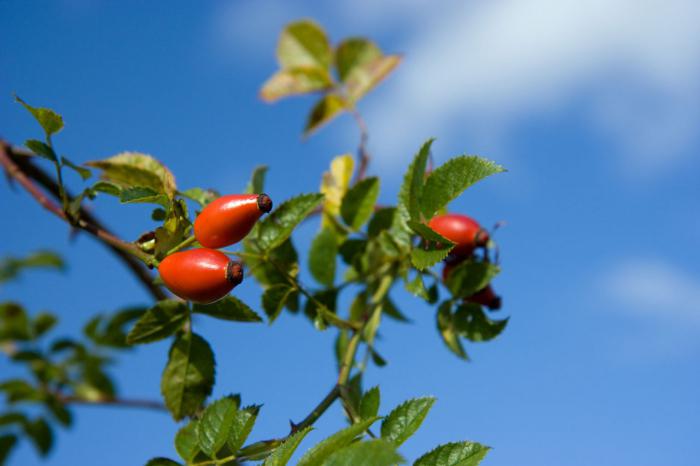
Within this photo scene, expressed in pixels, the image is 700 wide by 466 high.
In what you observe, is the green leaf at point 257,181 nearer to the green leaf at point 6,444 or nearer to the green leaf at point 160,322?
the green leaf at point 160,322

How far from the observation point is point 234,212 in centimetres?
158

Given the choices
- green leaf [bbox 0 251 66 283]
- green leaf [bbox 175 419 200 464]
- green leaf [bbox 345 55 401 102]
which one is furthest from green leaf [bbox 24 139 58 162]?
green leaf [bbox 0 251 66 283]

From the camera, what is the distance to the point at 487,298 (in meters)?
2.42

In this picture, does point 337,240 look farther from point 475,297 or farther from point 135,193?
point 135,193

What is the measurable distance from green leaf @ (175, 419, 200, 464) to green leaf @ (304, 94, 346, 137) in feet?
5.76

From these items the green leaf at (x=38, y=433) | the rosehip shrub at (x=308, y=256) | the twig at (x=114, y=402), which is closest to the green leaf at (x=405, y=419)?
the rosehip shrub at (x=308, y=256)

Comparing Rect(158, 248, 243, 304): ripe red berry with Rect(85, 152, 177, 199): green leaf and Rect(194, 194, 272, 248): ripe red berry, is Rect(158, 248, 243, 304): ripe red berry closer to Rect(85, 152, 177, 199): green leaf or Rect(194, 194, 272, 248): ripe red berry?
Rect(194, 194, 272, 248): ripe red berry

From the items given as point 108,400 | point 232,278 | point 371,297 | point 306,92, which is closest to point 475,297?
point 371,297

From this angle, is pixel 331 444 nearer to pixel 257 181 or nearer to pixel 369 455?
pixel 369 455

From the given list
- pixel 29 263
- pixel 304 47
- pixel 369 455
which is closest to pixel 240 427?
pixel 369 455

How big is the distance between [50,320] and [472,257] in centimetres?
309

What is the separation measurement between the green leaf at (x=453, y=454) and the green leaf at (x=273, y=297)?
67 centimetres

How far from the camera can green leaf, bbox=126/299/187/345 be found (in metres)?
1.96

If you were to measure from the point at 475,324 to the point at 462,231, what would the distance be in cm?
30
